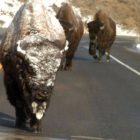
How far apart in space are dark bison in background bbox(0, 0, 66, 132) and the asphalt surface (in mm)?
419

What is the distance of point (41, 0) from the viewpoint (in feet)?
38.6

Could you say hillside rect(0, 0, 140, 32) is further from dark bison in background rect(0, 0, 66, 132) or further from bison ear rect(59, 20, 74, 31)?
dark bison in background rect(0, 0, 66, 132)

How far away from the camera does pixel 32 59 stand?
1056 centimetres

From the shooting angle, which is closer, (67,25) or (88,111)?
(88,111)

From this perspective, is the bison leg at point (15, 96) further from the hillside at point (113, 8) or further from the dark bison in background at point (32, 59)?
the hillside at point (113, 8)

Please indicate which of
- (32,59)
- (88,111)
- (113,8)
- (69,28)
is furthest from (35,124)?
(113,8)

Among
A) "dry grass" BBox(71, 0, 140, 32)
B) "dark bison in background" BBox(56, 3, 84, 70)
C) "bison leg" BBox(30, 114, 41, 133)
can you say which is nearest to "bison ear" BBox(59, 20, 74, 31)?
"dark bison in background" BBox(56, 3, 84, 70)

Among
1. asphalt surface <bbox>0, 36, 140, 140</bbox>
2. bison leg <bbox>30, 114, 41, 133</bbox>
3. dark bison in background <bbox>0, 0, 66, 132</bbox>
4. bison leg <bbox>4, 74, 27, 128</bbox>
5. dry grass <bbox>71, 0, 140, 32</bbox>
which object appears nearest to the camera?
dark bison in background <bbox>0, 0, 66, 132</bbox>

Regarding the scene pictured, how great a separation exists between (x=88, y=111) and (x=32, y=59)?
3832 millimetres

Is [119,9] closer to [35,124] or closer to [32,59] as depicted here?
[35,124]

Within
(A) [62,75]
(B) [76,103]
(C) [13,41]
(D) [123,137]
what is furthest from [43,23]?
(A) [62,75]

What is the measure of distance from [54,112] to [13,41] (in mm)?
3014

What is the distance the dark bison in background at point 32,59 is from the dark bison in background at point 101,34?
68.8 feet

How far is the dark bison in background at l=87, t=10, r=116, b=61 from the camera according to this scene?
1281 inches
